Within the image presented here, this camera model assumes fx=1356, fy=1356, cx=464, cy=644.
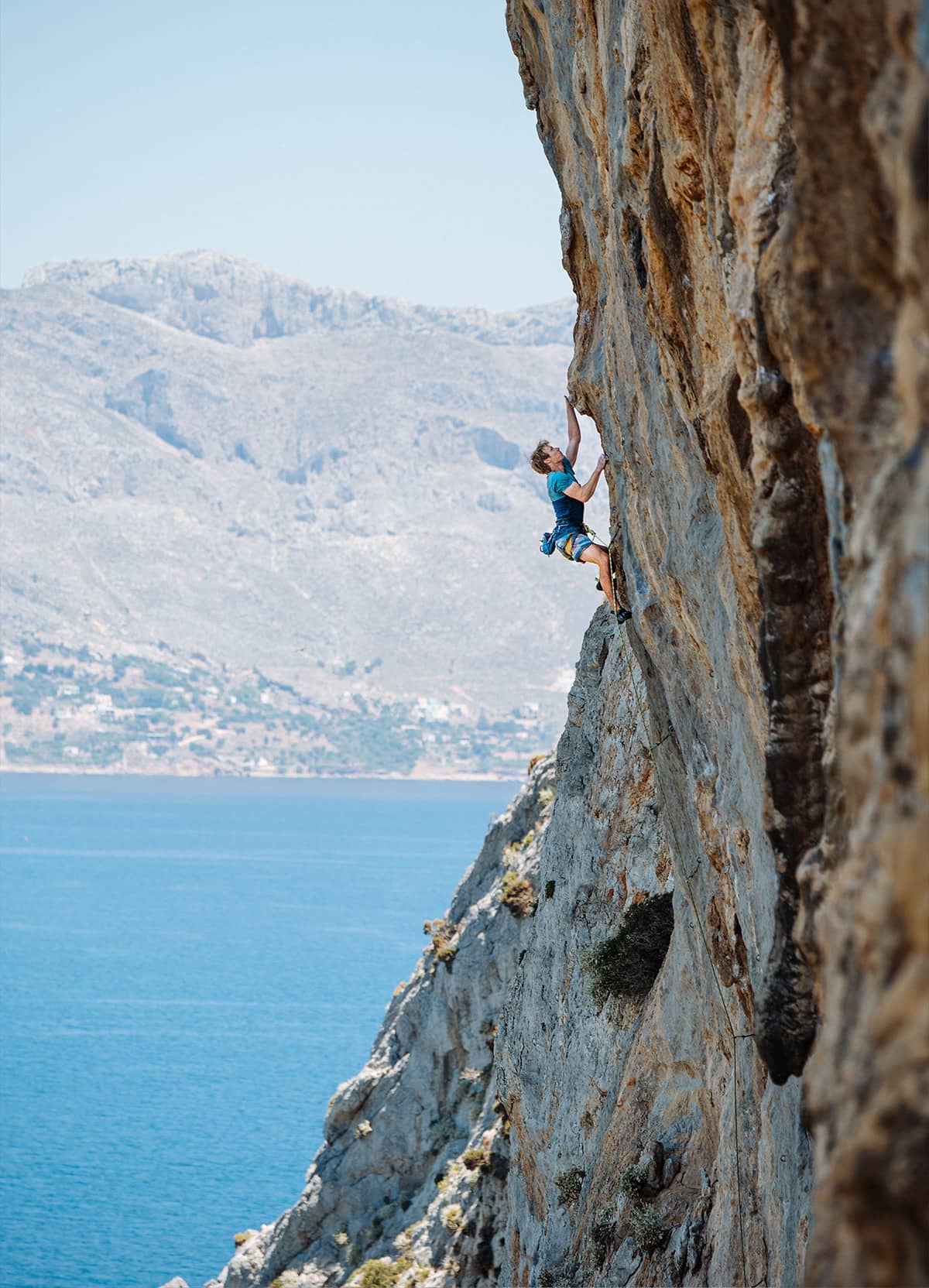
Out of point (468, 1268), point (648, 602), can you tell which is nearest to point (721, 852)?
point (648, 602)

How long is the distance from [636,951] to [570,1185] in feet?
11.5

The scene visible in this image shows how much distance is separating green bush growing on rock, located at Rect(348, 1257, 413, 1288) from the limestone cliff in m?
6.71

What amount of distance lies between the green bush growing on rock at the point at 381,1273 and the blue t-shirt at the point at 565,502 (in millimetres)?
23574

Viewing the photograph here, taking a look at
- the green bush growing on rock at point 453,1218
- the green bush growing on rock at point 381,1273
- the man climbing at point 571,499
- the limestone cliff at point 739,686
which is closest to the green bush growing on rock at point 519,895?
the green bush growing on rock at point 453,1218

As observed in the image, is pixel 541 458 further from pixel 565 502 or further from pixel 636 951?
pixel 636 951

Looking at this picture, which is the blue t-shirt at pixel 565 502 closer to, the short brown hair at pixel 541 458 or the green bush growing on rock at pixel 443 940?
the short brown hair at pixel 541 458

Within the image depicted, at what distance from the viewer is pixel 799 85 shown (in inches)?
243

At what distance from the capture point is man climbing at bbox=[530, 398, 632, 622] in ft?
55.4

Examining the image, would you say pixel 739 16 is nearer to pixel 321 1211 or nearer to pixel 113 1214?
pixel 321 1211

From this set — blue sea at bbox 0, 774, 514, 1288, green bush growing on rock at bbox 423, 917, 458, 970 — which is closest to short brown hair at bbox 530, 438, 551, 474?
green bush growing on rock at bbox 423, 917, 458, 970

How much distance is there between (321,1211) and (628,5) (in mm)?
38452

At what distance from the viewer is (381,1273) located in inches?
1345

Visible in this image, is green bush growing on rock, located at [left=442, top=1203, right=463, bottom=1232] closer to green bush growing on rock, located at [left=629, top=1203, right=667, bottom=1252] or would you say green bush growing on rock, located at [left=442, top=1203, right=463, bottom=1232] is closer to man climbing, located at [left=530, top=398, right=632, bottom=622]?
green bush growing on rock, located at [left=629, top=1203, right=667, bottom=1252]

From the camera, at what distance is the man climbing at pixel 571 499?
16875mm
